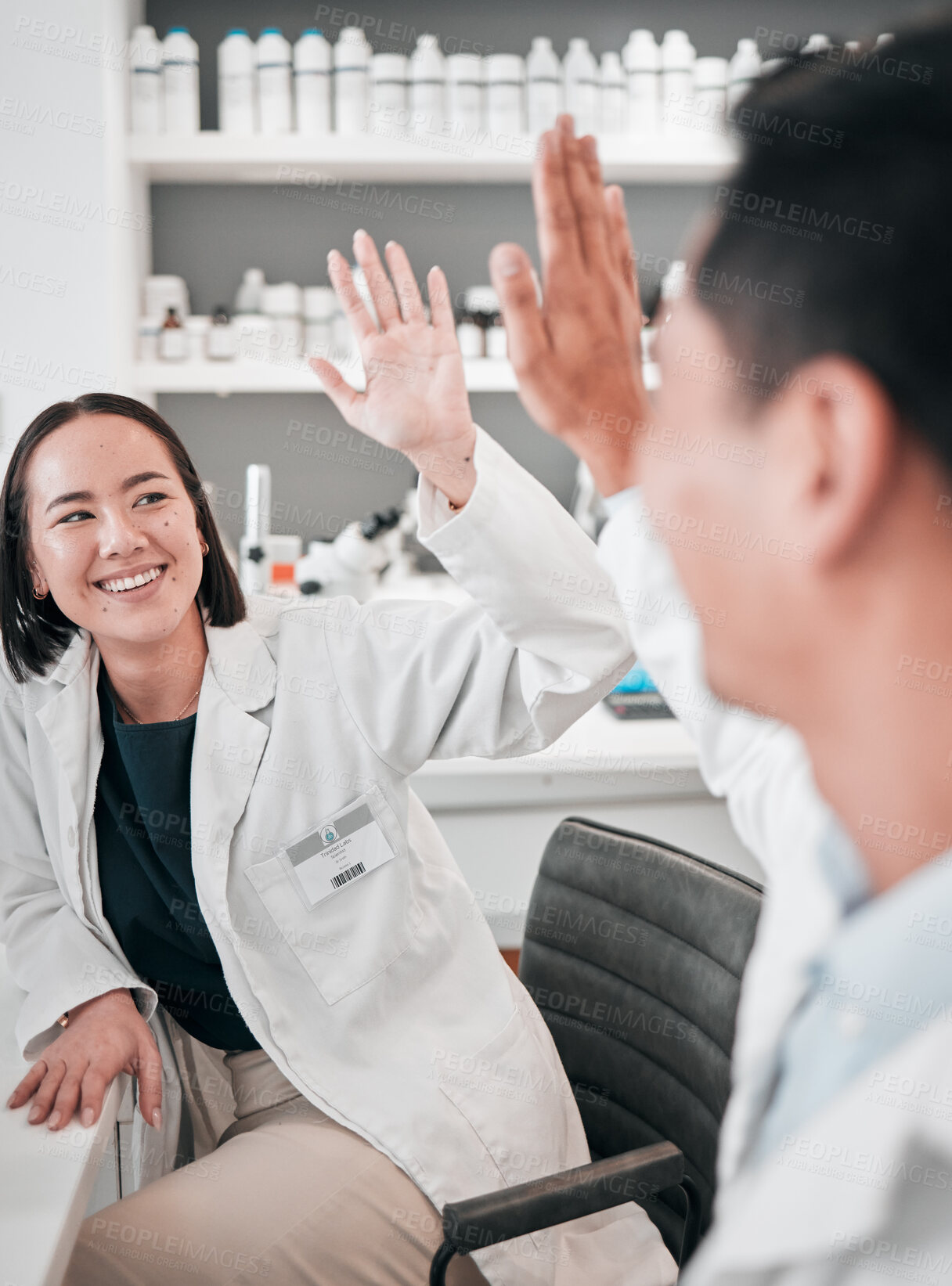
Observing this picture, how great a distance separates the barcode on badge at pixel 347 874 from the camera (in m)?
1.19

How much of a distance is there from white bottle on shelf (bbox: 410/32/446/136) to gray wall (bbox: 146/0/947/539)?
0.85 ft

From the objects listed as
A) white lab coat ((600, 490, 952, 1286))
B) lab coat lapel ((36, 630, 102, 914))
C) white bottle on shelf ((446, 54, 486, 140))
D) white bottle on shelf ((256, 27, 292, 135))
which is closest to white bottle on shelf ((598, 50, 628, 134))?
white bottle on shelf ((446, 54, 486, 140))

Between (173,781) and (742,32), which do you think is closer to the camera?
(173,781)

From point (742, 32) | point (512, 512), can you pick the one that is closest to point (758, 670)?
point (512, 512)

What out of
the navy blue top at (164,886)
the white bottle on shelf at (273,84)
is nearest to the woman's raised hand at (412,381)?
the navy blue top at (164,886)

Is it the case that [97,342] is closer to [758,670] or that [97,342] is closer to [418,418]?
[418,418]

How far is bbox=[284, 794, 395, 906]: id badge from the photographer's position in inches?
46.6

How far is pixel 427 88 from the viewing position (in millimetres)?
2406

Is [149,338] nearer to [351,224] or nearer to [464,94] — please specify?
[351,224]

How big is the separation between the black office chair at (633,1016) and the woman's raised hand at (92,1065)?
1.19ft

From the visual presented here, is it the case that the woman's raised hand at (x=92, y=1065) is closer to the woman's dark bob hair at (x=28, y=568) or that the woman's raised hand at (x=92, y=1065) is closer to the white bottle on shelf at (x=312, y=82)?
the woman's dark bob hair at (x=28, y=568)

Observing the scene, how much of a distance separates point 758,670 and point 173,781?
38.1 inches

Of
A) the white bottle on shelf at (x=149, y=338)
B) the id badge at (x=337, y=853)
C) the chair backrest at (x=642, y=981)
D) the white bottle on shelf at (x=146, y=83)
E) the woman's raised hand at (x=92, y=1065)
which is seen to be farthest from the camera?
the white bottle on shelf at (x=149, y=338)

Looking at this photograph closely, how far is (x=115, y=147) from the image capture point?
2.29 m
